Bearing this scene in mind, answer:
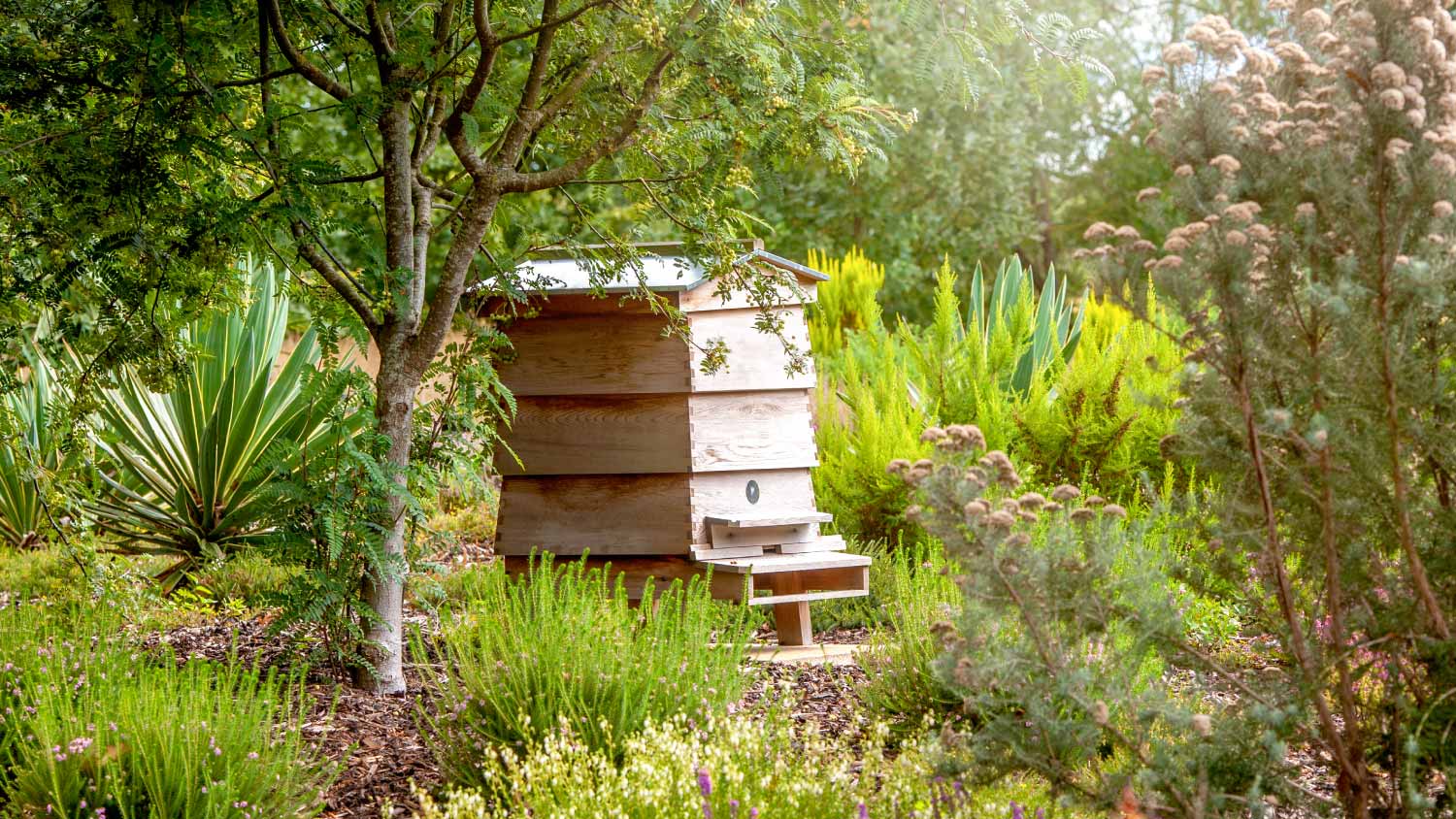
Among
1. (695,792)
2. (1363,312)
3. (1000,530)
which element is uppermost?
(1363,312)

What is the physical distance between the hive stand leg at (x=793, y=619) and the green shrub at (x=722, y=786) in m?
1.87

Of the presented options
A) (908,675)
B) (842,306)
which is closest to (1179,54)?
(908,675)

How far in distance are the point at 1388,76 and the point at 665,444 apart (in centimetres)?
306

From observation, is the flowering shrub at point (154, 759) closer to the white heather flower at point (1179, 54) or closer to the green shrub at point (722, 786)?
the green shrub at point (722, 786)

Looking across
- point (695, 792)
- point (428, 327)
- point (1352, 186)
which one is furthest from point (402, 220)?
point (1352, 186)

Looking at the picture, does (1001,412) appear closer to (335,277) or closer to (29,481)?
(335,277)

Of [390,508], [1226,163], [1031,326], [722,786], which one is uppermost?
Result: [1031,326]

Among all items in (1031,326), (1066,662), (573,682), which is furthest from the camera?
(1031,326)

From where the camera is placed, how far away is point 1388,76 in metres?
2.02

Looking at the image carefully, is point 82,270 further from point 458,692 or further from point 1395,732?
point 1395,732

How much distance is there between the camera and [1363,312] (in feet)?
6.95

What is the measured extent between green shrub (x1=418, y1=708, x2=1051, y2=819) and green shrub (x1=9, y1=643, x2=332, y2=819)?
1.36 feet

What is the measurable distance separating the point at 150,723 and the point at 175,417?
3.98 m

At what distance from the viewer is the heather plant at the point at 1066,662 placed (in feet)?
7.02
